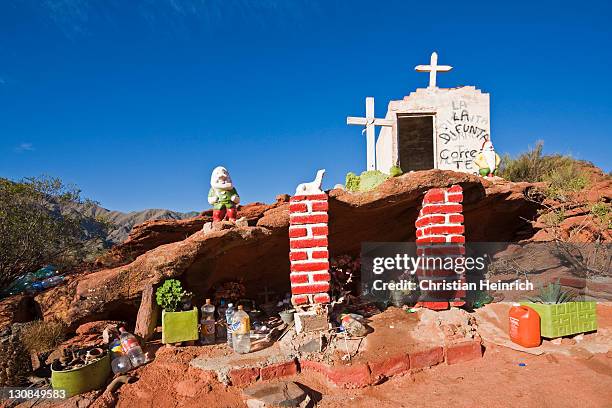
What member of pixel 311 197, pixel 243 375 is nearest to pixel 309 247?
pixel 311 197

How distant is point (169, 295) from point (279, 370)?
5.49ft

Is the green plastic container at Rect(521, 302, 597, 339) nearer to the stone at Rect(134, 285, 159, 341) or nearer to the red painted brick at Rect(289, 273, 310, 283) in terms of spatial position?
the red painted brick at Rect(289, 273, 310, 283)

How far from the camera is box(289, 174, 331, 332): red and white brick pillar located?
4.32m

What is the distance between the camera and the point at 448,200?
4914mm

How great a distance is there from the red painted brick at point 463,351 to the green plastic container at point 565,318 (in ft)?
2.90

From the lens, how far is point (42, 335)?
436cm

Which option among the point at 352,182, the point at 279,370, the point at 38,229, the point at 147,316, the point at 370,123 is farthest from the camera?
the point at 370,123

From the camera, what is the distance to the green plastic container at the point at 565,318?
431 centimetres

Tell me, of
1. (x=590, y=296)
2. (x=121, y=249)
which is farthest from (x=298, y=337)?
(x=590, y=296)

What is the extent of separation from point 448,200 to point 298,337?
269cm

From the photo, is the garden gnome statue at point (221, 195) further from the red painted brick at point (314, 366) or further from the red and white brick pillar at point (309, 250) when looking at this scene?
the red painted brick at point (314, 366)

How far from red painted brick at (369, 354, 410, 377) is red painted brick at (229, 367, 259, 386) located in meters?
1.17

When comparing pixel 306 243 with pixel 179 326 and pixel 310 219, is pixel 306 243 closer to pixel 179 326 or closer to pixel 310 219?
pixel 310 219

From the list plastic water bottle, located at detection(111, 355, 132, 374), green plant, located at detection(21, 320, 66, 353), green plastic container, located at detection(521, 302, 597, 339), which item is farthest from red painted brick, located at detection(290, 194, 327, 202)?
green plant, located at detection(21, 320, 66, 353)
